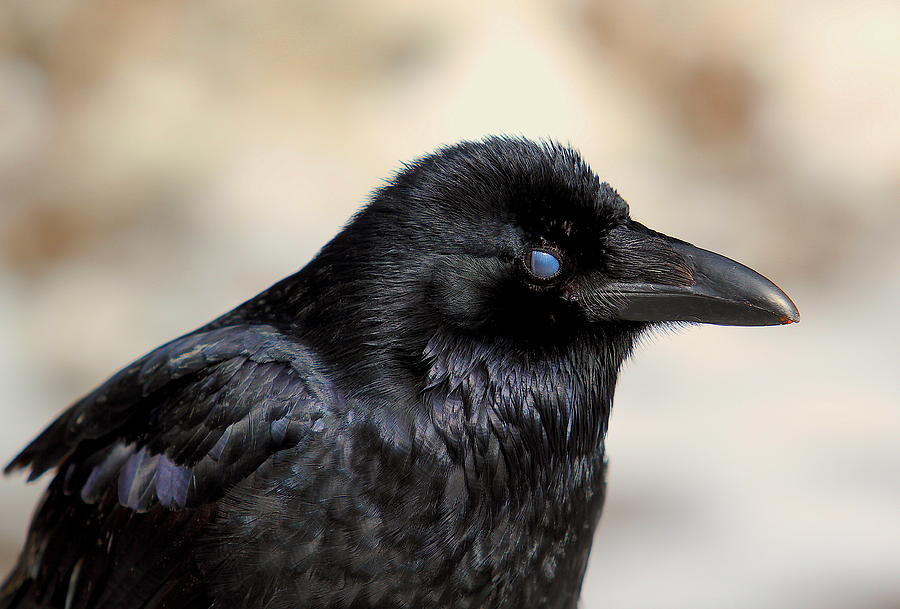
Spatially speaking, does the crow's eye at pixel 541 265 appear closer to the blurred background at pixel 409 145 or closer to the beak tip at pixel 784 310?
the beak tip at pixel 784 310

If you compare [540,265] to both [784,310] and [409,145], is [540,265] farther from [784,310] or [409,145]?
[409,145]

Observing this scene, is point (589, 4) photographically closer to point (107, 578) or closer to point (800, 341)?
point (800, 341)

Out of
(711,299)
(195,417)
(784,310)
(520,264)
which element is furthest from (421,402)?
(784,310)

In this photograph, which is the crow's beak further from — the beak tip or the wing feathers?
the wing feathers

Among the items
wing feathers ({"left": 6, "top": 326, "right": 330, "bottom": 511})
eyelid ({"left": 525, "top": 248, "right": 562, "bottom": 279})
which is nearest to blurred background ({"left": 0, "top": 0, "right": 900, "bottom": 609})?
wing feathers ({"left": 6, "top": 326, "right": 330, "bottom": 511})

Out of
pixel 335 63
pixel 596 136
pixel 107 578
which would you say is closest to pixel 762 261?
pixel 596 136

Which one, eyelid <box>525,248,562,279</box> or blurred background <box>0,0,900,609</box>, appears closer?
eyelid <box>525,248,562,279</box>
